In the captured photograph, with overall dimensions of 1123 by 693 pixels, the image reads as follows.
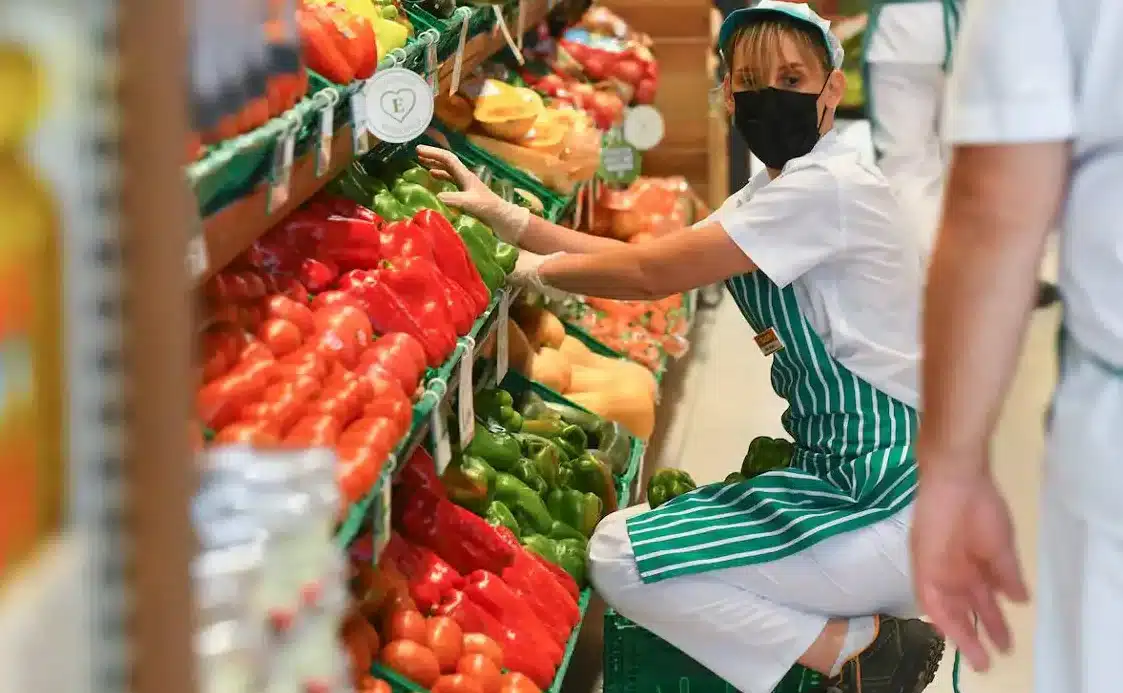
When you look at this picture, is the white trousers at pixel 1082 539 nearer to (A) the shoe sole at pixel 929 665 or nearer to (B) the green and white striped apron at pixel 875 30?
(A) the shoe sole at pixel 929 665

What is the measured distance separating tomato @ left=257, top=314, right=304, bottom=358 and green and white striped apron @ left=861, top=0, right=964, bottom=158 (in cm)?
429

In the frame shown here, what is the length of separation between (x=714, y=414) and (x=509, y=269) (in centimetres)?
213

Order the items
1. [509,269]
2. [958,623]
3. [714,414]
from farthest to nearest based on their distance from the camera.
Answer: [714,414]
[509,269]
[958,623]

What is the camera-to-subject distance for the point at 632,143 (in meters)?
5.24

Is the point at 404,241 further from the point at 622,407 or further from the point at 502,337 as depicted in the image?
the point at 622,407

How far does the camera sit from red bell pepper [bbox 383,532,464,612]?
2641mm

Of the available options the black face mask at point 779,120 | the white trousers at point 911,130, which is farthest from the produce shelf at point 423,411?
the white trousers at point 911,130

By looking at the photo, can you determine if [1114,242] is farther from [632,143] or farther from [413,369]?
[632,143]

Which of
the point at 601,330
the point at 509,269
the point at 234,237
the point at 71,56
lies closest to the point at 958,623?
the point at 71,56

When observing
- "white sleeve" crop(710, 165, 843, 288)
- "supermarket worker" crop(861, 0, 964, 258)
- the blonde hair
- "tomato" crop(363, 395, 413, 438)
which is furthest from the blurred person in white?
"supermarket worker" crop(861, 0, 964, 258)

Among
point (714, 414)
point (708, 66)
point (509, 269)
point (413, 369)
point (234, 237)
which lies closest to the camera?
point (234, 237)

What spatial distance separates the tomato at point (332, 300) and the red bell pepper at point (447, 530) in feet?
1.57

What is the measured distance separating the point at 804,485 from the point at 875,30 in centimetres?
399

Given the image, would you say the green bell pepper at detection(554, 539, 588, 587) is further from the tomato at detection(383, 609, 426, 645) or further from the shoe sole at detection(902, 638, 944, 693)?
the shoe sole at detection(902, 638, 944, 693)
